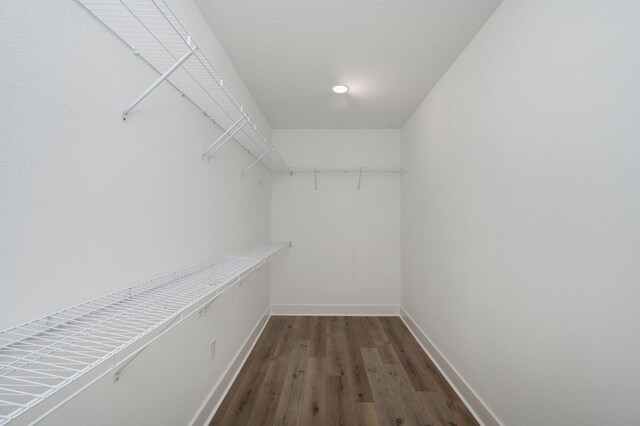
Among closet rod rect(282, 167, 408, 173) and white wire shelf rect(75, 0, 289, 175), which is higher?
closet rod rect(282, 167, 408, 173)

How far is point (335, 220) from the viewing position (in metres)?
3.53

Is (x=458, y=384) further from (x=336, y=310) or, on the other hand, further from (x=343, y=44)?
(x=343, y=44)

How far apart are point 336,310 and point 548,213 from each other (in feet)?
8.91

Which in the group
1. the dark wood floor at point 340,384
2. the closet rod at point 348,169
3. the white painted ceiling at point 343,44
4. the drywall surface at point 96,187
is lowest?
the dark wood floor at point 340,384

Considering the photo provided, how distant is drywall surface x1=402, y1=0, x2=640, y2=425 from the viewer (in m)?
0.88

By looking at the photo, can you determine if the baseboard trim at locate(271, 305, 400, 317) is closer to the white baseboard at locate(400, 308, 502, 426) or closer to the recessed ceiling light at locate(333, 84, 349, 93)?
the white baseboard at locate(400, 308, 502, 426)

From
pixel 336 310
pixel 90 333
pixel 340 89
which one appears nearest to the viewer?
pixel 90 333

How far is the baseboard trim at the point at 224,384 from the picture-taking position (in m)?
1.59

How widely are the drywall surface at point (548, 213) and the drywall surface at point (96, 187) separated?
65.2 inches

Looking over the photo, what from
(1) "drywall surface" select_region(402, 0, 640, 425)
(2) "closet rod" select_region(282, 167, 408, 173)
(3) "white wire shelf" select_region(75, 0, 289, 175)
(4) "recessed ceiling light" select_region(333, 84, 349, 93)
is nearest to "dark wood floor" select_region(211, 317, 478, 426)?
(1) "drywall surface" select_region(402, 0, 640, 425)

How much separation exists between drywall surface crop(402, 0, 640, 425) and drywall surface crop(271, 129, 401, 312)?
1.45 m

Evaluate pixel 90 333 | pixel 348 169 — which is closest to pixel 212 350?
pixel 90 333

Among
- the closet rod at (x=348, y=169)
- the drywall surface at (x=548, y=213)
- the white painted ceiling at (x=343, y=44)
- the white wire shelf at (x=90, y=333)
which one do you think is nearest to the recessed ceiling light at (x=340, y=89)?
the white painted ceiling at (x=343, y=44)

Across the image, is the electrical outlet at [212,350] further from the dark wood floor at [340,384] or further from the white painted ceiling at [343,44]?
the white painted ceiling at [343,44]
